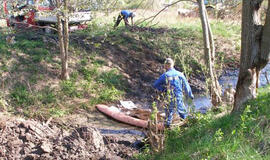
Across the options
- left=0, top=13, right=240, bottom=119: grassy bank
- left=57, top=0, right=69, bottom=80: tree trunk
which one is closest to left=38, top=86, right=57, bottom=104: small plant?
left=0, top=13, right=240, bottom=119: grassy bank

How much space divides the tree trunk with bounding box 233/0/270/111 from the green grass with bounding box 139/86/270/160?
0.84 ft

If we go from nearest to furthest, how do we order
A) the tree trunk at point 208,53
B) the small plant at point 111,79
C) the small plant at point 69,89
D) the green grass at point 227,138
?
the green grass at point 227,138 → the tree trunk at point 208,53 → the small plant at point 69,89 → the small plant at point 111,79

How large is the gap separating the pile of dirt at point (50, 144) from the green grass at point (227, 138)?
0.96m

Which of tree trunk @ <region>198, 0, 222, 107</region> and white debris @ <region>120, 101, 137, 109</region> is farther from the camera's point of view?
white debris @ <region>120, 101, 137, 109</region>

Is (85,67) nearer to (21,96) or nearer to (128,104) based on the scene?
(128,104)

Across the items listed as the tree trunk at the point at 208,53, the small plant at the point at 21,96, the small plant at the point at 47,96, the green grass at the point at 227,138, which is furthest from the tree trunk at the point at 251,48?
the small plant at the point at 21,96

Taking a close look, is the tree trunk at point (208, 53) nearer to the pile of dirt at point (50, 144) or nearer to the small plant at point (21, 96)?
the pile of dirt at point (50, 144)

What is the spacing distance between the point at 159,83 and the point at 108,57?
616 centimetres

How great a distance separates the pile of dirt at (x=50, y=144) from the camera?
20.4 ft

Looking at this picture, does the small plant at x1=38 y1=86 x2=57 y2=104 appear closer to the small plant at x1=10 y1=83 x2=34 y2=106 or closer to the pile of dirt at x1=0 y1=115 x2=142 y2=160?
the small plant at x1=10 y1=83 x2=34 y2=106

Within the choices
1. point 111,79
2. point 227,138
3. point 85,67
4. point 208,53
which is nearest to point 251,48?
point 227,138

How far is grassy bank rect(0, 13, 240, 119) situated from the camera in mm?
9991

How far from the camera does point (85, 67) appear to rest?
40.4ft

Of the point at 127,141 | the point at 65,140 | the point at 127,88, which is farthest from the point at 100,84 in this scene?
the point at 65,140
